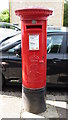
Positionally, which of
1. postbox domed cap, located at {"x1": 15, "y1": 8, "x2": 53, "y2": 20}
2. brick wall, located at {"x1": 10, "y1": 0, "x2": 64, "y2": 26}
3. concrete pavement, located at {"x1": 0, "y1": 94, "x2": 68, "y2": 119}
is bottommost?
concrete pavement, located at {"x1": 0, "y1": 94, "x2": 68, "y2": 119}

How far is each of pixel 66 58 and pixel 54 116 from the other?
1247mm

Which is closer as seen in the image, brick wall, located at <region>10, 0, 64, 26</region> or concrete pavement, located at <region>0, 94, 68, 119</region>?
concrete pavement, located at <region>0, 94, 68, 119</region>

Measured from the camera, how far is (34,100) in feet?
10.5

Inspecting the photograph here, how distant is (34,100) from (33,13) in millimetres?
1511

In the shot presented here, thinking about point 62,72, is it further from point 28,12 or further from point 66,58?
point 28,12

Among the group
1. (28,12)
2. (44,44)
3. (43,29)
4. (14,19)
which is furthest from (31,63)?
(14,19)

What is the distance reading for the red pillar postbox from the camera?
289cm

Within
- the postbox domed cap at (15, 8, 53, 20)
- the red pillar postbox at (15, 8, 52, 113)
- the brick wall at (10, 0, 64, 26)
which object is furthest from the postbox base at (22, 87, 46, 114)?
the brick wall at (10, 0, 64, 26)

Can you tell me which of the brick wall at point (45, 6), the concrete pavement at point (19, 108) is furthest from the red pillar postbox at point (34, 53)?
the brick wall at point (45, 6)

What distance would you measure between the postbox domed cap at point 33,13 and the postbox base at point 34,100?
126 cm

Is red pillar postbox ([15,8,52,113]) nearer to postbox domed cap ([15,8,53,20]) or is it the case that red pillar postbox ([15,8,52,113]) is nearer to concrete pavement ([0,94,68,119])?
postbox domed cap ([15,8,53,20])

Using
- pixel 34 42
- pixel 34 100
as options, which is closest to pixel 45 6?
pixel 34 42

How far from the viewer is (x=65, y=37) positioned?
392cm

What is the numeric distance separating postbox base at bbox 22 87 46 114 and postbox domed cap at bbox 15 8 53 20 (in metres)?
1.26
